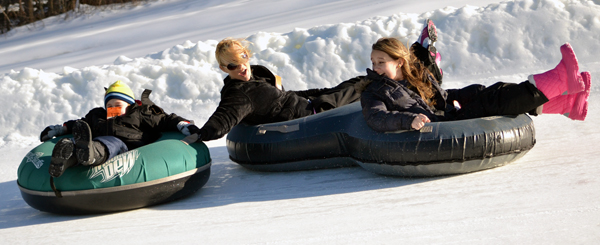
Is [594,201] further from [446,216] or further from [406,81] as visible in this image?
[406,81]

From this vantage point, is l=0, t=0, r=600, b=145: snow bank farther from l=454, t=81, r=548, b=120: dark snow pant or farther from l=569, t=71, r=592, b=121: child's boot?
l=569, t=71, r=592, b=121: child's boot

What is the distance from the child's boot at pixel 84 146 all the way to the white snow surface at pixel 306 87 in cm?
39

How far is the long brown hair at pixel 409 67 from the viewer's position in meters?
3.50

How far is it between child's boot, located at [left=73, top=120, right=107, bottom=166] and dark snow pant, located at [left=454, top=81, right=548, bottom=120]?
2.39 meters

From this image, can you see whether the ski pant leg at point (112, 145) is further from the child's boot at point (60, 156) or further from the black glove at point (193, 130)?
the black glove at point (193, 130)

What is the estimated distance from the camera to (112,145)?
3.42 metres

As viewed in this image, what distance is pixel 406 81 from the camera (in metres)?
3.63

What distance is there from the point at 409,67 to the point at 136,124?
79.0 inches

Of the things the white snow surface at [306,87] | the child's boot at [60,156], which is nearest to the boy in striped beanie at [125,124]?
the child's boot at [60,156]

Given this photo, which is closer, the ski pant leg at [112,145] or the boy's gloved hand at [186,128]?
the ski pant leg at [112,145]

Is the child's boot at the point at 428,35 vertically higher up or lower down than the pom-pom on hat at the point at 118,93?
higher up

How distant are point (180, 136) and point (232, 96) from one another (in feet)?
1.57

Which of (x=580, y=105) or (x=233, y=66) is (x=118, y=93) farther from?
(x=580, y=105)

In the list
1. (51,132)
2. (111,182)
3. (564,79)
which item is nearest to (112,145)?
(111,182)
